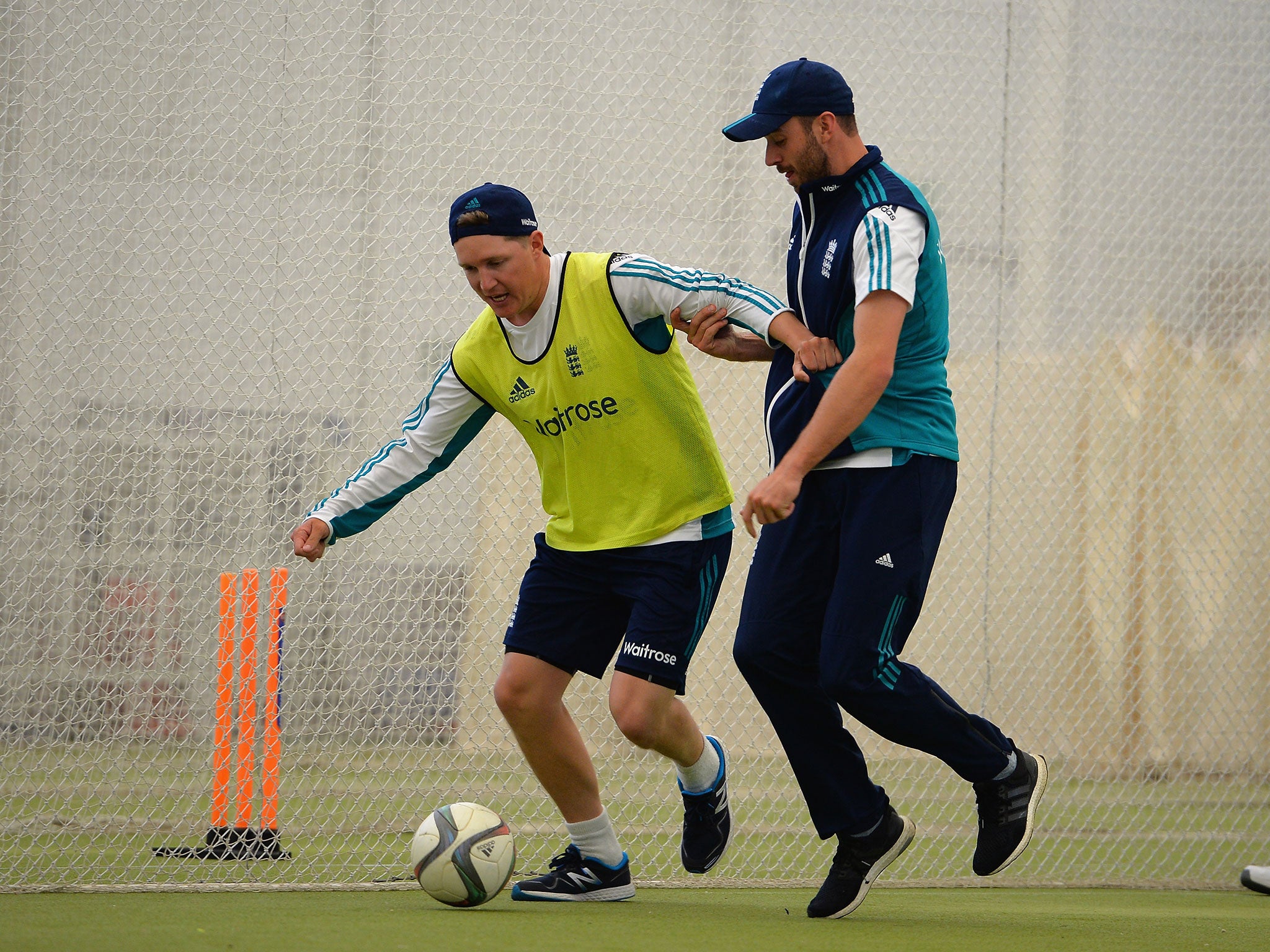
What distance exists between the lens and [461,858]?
311 cm

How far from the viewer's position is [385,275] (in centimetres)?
497

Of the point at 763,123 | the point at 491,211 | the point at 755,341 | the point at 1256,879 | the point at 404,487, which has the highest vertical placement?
the point at 763,123

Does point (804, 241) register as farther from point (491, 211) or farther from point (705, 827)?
point (705, 827)

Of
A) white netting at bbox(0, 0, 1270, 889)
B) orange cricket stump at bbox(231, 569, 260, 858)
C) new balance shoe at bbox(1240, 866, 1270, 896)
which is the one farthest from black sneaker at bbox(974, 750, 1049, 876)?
orange cricket stump at bbox(231, 569, 260, 858)

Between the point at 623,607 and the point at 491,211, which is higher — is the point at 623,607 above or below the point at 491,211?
below

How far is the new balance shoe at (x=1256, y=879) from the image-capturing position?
4.30m

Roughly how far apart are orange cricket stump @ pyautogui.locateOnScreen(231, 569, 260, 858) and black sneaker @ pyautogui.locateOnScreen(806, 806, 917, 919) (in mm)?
2058

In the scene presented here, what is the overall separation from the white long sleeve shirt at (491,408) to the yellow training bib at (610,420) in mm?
36

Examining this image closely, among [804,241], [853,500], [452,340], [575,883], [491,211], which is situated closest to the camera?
[853,500]

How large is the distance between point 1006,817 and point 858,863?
0.40 meters

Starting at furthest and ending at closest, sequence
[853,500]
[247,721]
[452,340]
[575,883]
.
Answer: [452,340]
[247,721]
[575,883]
[853,500]

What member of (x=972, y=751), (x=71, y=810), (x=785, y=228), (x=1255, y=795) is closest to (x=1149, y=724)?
(x=1255, y=795)

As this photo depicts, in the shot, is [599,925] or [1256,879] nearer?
[599,925]

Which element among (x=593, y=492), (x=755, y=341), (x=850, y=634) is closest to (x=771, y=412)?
(x=755, y=341)
